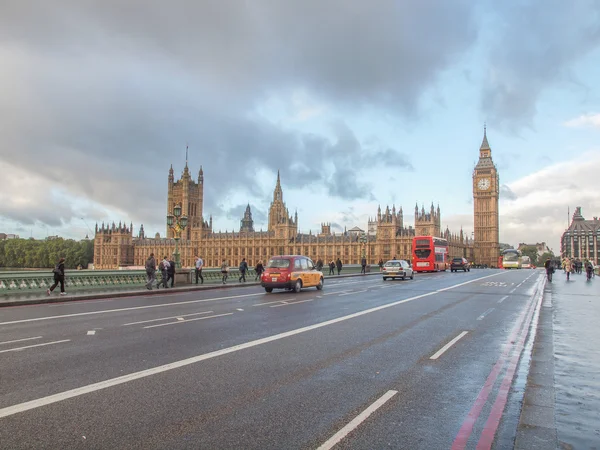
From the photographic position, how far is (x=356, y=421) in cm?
511

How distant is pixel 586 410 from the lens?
5473 millimetres

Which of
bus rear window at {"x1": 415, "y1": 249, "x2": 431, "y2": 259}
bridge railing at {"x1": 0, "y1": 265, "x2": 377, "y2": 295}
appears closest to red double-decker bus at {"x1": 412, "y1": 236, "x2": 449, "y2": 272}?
bus rear window at {"x1": 415, "y1": 249, "x2": 431, "y2": 259}

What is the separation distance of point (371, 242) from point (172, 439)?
368ft

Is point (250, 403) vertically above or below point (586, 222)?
below

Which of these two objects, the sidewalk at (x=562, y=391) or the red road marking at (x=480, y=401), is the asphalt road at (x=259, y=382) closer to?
the red road marking at (x=480, y=401)

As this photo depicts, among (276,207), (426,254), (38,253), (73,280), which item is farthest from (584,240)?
(73,280)

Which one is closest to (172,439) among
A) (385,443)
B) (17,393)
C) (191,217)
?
(385,443)

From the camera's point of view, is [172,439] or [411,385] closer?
[172,439]

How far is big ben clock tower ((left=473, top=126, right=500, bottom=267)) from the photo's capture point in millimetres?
138875

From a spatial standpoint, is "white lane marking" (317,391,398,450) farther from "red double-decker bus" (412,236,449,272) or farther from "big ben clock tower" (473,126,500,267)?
"big ben clock tower" (473,126,500,267)

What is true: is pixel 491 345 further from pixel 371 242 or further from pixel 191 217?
pixel 191 217

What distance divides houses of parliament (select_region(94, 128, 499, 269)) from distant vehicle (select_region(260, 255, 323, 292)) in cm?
8491

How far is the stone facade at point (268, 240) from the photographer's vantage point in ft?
368

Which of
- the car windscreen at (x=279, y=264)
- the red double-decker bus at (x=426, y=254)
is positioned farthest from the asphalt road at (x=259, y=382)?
the red double-decker bus at (x=426, y=254)
